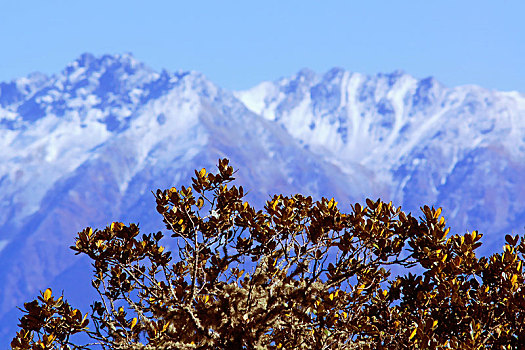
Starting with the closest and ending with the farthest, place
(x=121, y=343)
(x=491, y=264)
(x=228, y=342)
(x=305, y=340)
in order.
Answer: (x=228, y=342) → (x=121, y=343) → (x=305, y=340) → (x=491, y=264)

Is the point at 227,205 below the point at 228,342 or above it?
above

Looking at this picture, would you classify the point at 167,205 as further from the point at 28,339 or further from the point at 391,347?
the point at 391,347

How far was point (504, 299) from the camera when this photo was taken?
8023 mm

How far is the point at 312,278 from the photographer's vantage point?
23.7 ft

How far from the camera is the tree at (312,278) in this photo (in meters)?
7.50

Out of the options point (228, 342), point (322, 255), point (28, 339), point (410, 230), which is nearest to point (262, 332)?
point (228, 342)

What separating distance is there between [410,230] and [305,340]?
5.41 ft

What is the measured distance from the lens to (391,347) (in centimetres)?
798

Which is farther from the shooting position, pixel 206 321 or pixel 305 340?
pixel 305 340

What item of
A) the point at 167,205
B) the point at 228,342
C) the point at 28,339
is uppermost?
the point at 167,205

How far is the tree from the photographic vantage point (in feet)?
24.6

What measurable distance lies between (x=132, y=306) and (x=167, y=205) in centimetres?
121

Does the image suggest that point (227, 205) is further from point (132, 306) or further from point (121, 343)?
point (121, 343)

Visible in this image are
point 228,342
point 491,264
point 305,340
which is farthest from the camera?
point 491,264
